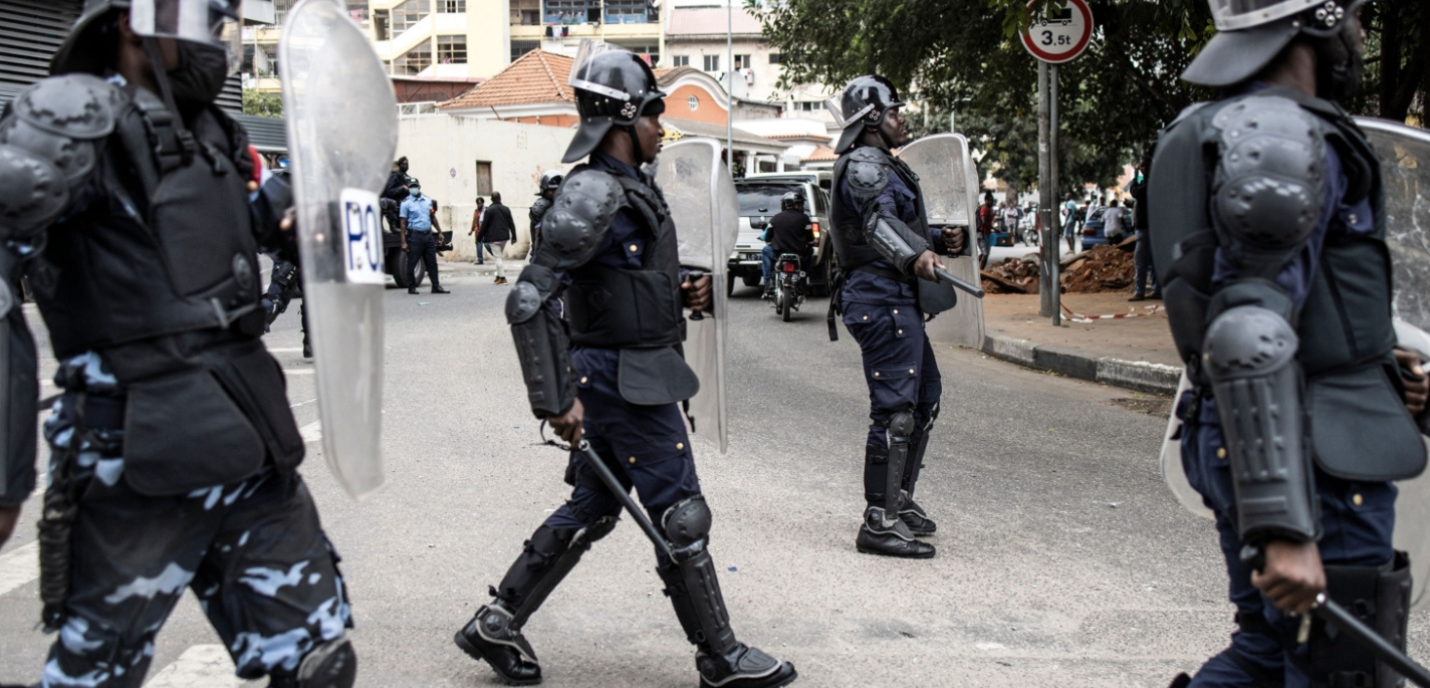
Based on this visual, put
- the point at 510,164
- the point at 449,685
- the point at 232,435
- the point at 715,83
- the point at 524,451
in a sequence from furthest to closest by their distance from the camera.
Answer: the point at 715,83, the point at 510,164, the point at 524,451, the point at 449,685, the point at 232,435

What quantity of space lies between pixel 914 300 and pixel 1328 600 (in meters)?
3.09

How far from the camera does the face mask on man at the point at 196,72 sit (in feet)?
7.49

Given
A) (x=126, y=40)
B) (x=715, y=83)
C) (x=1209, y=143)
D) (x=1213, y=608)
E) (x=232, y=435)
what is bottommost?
(x=1213, y=608)

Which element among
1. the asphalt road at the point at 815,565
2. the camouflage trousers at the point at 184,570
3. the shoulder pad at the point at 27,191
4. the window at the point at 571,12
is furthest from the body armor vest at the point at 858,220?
the window at the point at 571,12

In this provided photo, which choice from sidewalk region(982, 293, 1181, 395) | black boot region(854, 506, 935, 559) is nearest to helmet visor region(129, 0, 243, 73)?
black boot region(854, 506, 935, 559)

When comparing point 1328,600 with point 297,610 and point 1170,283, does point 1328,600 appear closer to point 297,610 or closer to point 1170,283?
Answer: point 1170,283

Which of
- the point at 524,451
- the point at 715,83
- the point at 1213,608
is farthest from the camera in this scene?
the point at 715,83

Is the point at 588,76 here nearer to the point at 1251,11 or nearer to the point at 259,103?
the point at 1251,11

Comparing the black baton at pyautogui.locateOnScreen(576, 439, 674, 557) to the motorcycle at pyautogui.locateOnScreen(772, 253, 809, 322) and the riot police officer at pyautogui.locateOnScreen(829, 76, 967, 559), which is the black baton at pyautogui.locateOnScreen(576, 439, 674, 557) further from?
the motorcycle at pyautogui.locateOnScreen(772, 253, 809, 322)

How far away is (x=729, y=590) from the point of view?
4.48 metres

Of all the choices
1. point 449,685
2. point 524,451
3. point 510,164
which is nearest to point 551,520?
point 449,685

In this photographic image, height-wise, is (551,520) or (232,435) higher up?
(232,435)

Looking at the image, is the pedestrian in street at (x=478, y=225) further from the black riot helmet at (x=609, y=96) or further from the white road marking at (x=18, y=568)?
the black riot helmet at (x=609, y=96)

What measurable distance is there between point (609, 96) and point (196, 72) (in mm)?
1434
